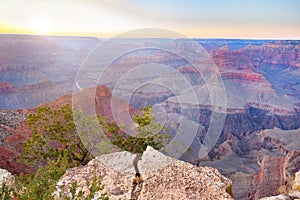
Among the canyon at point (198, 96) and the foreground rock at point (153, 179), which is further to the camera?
the canyon at point (198, 96)

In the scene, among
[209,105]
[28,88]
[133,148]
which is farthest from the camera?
[209,105]

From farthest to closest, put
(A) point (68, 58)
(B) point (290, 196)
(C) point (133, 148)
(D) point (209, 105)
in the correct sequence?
(A) point (68, 58)
(D) point (209, 105)
(C) point (133, 148)
(B) point (290, 196)

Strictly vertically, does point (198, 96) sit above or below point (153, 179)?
below

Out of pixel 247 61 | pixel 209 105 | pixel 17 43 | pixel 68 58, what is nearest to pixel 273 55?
pixel 247 61

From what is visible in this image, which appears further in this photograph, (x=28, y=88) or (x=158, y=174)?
(x=28, y=88)

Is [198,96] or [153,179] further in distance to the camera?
[198,96]

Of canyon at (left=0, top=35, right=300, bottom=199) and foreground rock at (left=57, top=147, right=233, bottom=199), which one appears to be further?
canyon at (left=0, top=35, right=300, bottom=199)

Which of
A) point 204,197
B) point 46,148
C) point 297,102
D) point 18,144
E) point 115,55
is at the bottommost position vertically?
point 297,102

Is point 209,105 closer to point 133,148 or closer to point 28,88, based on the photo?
point 28,88
